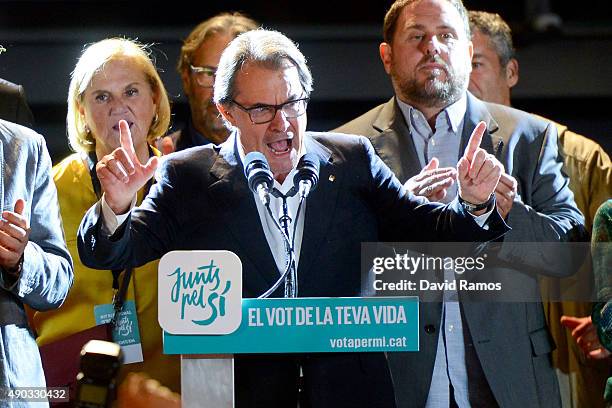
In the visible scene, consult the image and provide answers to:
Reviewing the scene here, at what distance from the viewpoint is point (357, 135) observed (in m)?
3.79

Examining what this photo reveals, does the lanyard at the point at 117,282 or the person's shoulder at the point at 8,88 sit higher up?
the person's shoulder at the point at 8,88

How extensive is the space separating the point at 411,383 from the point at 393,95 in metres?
1.00

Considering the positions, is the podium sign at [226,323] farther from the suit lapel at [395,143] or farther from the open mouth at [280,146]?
the suit lapel at [395,143]

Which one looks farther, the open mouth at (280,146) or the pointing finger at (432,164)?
the pointing finger at (432,164)

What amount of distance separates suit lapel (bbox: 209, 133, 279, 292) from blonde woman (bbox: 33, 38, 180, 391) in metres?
0.26

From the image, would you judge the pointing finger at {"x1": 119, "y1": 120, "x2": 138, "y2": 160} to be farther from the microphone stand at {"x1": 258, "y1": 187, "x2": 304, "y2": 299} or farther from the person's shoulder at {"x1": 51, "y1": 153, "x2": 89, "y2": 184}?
the microphone stand at {"x1": 258, "y1": 187, "x2": 304, "y2": 299}

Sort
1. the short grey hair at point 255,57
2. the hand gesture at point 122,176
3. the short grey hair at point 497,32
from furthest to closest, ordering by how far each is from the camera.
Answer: the short grey hair at point 497,32 → the short grey hair at point 255,57 → the hand gesture at point 122,176

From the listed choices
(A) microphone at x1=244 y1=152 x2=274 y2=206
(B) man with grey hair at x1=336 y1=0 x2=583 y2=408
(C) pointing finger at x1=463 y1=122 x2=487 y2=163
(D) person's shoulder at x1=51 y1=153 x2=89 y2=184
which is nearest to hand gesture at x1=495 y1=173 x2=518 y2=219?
(B) man with grey hair at x1=336 y1=0 x2=583 y2=408

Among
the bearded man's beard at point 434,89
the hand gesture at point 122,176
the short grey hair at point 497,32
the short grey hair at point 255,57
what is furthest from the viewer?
the short grey hair at point 497,32

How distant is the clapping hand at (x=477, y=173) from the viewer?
143 inches

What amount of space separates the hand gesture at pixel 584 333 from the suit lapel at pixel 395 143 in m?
0.76

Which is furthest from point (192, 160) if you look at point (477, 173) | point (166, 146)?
point (477, 173)

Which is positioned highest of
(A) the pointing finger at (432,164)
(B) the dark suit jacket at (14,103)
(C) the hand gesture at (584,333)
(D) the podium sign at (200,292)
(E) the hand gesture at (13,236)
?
(B) the dark suit jacket at (14,103)

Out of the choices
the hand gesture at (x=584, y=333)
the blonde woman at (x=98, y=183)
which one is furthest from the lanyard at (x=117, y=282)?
the hand gesture at (x=584, y=333)
